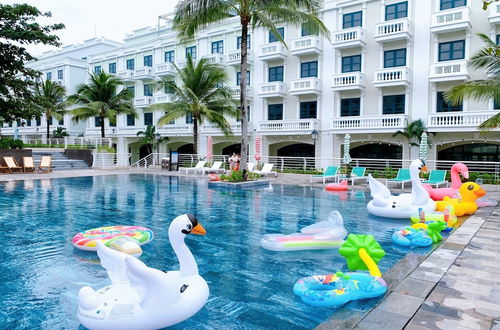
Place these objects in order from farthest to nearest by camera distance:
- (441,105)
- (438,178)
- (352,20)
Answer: (352,20), (441,105), (438,178)

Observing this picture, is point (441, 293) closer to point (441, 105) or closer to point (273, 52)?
point (441, 105)

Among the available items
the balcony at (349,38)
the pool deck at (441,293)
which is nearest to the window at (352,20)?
the balcony at (349,38)

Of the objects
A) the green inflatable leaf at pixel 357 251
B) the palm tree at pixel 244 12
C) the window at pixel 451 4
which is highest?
the window at pixel 451 4

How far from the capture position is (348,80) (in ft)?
81.6

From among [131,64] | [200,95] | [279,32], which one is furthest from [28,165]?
[279,32]

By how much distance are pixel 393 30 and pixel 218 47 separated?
48.4 ft

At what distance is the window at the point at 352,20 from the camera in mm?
25312

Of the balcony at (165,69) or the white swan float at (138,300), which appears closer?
the white swan float at (138,300)

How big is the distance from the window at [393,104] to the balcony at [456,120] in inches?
87.3

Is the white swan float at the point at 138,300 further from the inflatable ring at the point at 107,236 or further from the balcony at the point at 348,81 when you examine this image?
the balcony at the point at 348,81

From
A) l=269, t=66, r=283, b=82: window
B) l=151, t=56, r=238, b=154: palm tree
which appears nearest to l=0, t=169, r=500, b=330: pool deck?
l=151, t=56, r=238, b=154: palm tree

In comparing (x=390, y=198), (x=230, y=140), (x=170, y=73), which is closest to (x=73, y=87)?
(x=170, y=73)

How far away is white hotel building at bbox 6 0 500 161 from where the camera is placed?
853 inches

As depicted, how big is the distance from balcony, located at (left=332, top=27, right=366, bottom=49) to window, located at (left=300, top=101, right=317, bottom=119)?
4372 millimetres
